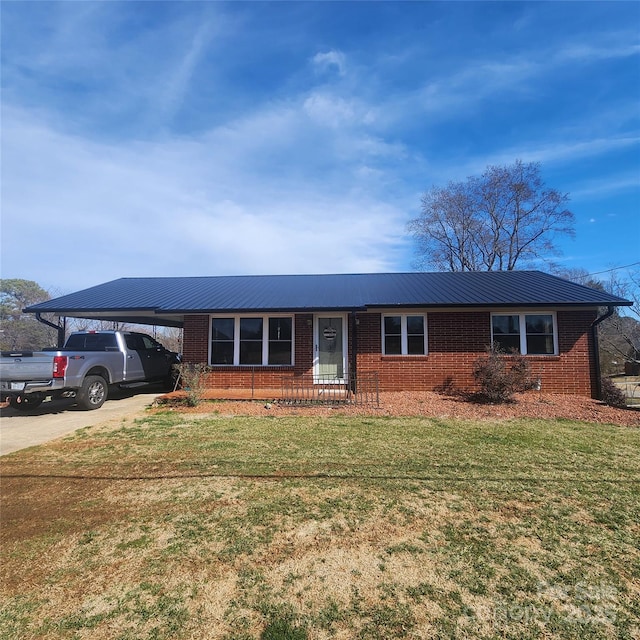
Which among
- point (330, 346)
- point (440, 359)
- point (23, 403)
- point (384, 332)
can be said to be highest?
point (384, 332)

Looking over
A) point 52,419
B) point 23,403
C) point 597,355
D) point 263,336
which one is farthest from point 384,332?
point 23,403

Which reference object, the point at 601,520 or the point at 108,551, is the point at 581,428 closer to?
the point at 601,520

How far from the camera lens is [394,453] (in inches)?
241

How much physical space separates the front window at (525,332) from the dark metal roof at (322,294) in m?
0.70

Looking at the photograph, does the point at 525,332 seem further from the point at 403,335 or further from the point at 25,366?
the point at 25,366

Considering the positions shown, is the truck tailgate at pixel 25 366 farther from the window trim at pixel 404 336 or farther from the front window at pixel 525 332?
the front window at pixel 525 332

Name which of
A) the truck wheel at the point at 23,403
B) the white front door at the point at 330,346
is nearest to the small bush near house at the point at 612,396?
the white front door at the point at 330,346

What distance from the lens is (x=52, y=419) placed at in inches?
355

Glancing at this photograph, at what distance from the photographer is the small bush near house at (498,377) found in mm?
10555

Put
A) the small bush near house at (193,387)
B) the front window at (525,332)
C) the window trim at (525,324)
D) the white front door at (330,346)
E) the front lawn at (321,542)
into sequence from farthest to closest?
1. the white front door at (330,346)
2. the front window at (525,332)
3. the window trim at (525,324)
4. the small bush near house at (193,387)
5. the front lawn at (321,542)

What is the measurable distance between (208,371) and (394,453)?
858cm

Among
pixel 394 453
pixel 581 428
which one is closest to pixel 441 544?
pixel 394 453

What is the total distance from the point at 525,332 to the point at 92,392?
1298 cm

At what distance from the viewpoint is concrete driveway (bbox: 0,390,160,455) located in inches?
285
